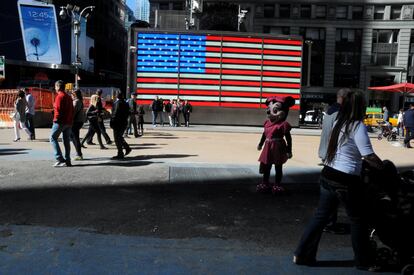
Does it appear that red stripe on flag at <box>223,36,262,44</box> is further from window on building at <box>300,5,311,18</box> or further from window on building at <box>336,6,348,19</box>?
window on building at <box>336,6,348,19</box>

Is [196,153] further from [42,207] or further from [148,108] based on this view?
[148,108]

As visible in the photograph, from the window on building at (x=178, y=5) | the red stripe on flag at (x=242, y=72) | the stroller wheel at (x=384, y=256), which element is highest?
the window on building at (x=178, y=5)

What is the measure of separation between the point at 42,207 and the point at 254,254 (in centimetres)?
325

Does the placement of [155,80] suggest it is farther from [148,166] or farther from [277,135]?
[277,135]

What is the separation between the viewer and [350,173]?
13.1 ft

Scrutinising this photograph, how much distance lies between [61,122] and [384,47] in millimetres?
56069

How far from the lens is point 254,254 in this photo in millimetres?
4750

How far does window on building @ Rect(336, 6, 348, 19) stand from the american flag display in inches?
1414

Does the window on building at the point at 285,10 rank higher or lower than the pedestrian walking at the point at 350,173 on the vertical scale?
higher

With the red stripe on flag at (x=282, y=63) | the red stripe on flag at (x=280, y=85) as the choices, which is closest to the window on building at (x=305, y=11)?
the red stripe on flag at (x=282, y=63)

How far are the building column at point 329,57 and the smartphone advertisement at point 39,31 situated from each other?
111 feet

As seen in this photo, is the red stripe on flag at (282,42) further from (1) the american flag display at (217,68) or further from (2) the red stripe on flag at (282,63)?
(2) the red stripe on flag at (282,63)

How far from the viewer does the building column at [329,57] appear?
59375mm

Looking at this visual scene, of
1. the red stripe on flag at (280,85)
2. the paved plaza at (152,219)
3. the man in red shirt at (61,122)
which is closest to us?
the paved plaza at (152,219)
